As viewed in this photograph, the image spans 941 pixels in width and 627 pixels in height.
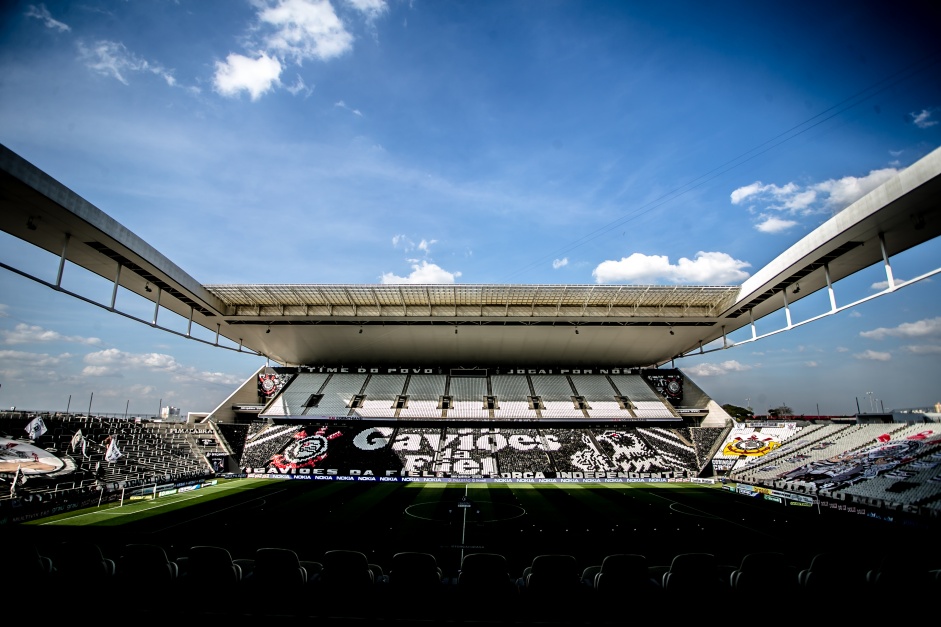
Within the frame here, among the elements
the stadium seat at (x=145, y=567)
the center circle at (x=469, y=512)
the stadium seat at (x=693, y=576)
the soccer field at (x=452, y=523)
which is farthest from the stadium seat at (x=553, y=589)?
the center circle at (x=469, y=512)

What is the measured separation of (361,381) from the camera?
145ft

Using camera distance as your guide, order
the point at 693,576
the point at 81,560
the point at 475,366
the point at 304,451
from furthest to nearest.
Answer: the point at 475,366 → the point at 304,451 → the point at 693,576 → the point at 81,560

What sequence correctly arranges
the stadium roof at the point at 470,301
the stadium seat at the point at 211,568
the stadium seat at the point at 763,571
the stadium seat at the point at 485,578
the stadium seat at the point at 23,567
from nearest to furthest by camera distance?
1. the stadium seat at the point at 23,567
2. the stadium seat at the point at 485,578
3. the stadium seat at the point at 211,568
4. the stadium seat at the point at 763,571
5. the stadium roof at the point at 470,301

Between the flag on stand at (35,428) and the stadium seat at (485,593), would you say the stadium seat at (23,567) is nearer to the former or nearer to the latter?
the stadium seat at (485,593)

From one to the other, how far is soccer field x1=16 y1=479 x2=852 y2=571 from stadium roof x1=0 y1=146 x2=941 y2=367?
9677mm

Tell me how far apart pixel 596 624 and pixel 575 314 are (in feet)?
100

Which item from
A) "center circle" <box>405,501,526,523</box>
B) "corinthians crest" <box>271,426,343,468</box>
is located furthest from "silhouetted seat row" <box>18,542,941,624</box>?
"corinthians crest" <box>271,426,343,468</box>

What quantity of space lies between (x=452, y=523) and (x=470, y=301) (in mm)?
17427

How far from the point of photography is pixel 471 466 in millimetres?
32281

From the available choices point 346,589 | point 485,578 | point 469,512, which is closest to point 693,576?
point 485,578

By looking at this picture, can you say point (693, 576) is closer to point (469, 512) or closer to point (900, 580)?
point (900, 580)

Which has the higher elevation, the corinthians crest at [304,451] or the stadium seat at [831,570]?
the stadium seat at [831,570]

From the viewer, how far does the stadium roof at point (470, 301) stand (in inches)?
669

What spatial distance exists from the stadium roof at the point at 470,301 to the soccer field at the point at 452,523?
968 centimetres
